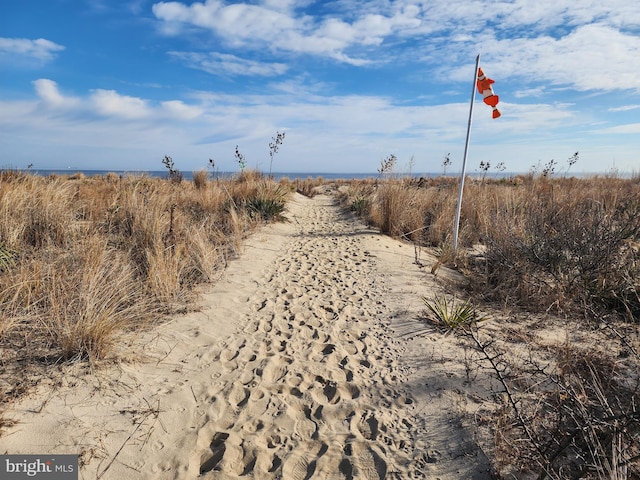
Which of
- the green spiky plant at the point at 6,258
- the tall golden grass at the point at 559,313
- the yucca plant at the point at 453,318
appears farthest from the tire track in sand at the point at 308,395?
the green spiky plant at the point at 6,258

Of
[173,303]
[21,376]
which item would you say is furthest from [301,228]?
[21,376]

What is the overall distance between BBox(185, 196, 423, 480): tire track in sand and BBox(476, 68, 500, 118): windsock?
3.18 metres

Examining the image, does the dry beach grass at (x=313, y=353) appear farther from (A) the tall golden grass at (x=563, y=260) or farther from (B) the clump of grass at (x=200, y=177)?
(B) the clump of grass at (x=200, y=177)

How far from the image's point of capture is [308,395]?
2.81m

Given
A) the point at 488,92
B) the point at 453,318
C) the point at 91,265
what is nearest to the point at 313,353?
the point at 453,318

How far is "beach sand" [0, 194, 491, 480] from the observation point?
7.06 ft

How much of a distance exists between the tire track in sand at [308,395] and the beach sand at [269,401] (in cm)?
1

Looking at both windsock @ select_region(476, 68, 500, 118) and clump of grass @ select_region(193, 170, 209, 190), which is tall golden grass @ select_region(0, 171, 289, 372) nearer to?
clump of grass @ select_region(193, 170, 209, 190)

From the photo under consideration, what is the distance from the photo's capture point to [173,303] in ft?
13.3

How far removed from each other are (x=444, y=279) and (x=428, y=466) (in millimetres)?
3441

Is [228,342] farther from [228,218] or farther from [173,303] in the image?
[228,218]

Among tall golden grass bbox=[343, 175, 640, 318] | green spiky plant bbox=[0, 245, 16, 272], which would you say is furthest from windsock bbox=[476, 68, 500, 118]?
green spiky plant bbox=[0, 245, 16, 272]

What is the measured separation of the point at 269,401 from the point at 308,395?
12.4 inches

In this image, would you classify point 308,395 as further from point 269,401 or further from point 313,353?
point 313,353
